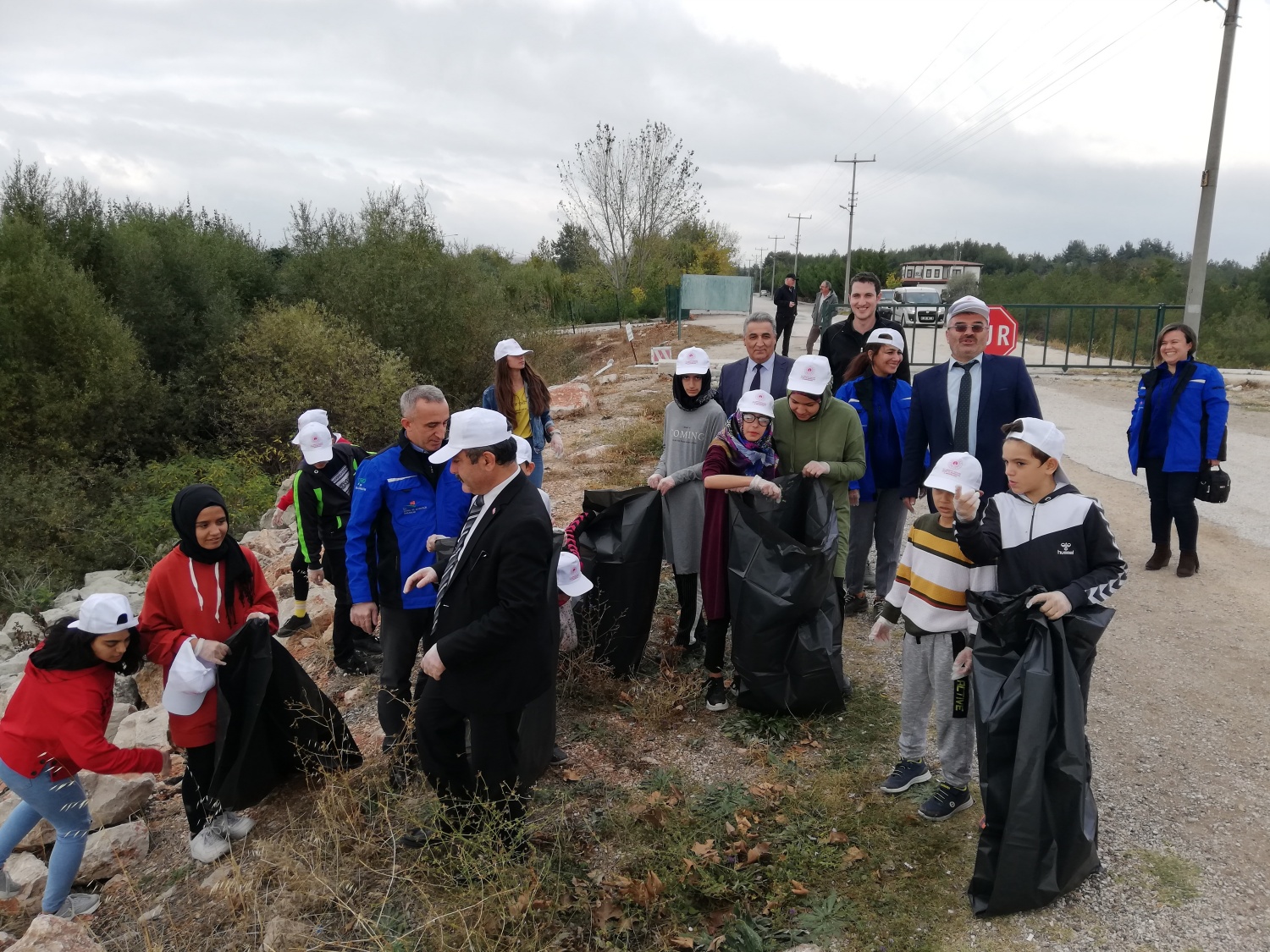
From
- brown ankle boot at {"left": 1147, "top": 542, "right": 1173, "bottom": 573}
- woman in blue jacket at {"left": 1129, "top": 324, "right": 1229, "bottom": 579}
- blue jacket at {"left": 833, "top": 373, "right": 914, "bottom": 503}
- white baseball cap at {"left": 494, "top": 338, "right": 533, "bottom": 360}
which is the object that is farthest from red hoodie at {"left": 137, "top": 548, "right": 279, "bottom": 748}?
brown ankle boot at {"left": 1147, "top": 542, "right": 1173, "bottom": 573}

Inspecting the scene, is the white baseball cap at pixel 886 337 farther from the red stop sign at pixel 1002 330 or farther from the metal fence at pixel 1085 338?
the metal fence at pixel 1085 338

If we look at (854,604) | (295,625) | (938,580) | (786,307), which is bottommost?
(295,625)

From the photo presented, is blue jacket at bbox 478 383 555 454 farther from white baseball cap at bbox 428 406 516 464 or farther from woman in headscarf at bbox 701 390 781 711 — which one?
white baseball cap at bbox 428 406 516 464

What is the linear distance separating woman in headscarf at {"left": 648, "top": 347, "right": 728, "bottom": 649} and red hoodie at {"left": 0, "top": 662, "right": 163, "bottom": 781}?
2.52 m

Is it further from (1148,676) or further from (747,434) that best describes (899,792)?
(1148,676)

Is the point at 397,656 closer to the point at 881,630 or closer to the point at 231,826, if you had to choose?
the point at 231,826

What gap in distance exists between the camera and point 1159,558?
6133 mm

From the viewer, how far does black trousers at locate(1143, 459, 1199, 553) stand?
5.79 meters

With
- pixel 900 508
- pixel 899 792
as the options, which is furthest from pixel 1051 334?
Answer: pixel 899 792

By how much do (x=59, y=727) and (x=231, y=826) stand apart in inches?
32.4

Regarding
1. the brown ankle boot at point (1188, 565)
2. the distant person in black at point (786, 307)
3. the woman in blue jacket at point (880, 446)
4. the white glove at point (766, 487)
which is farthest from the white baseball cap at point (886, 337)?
the distant person in black at point (786, 307)

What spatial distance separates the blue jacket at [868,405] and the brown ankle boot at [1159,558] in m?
2.76

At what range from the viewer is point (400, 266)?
63.3 ft

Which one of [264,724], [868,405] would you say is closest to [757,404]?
[868,405]
